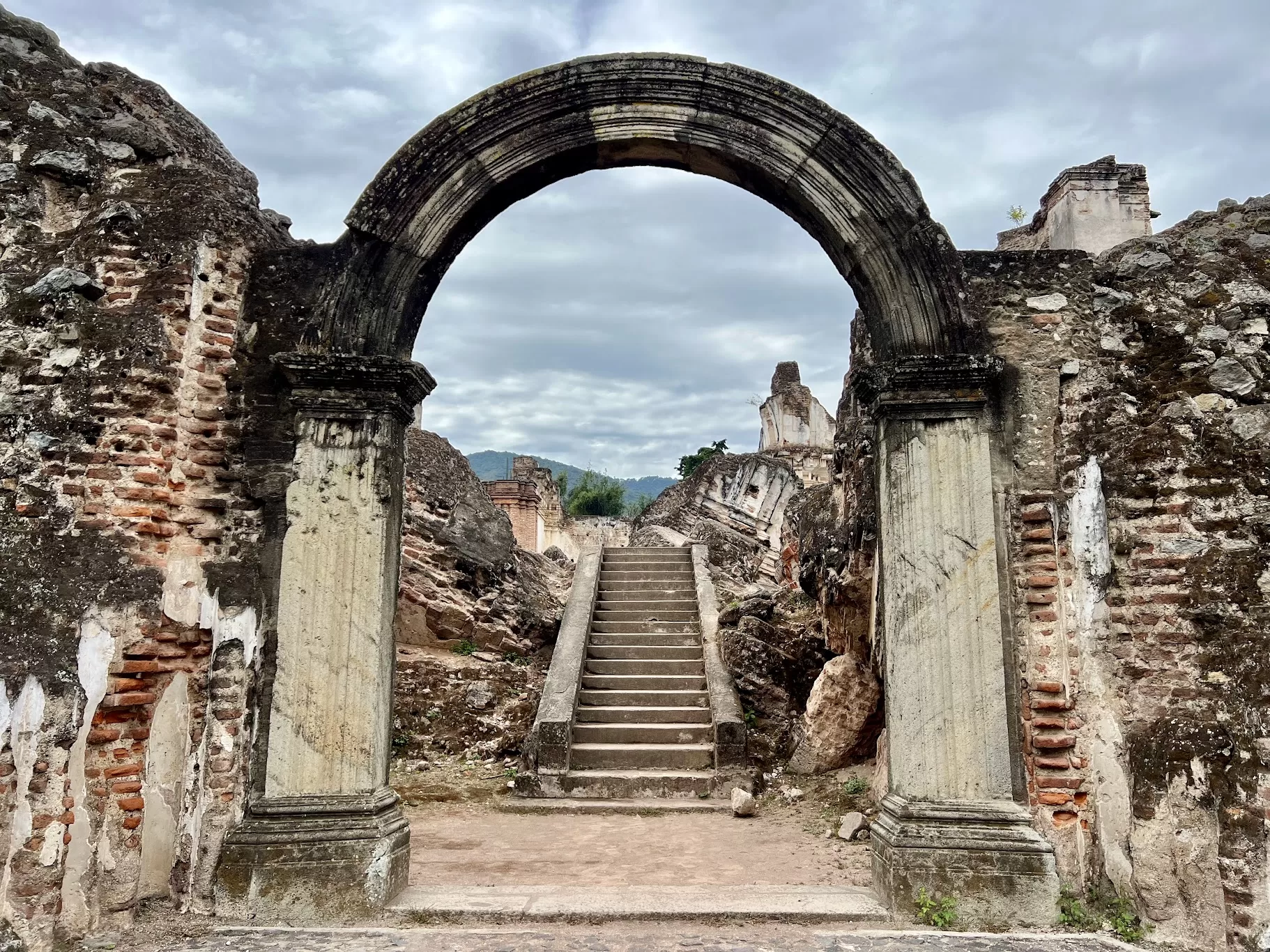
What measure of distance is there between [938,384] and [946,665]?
4.73ft

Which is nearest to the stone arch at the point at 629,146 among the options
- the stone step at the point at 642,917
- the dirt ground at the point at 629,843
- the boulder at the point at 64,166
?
the boulder at the point at 64,166

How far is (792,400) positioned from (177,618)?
25.3 metres

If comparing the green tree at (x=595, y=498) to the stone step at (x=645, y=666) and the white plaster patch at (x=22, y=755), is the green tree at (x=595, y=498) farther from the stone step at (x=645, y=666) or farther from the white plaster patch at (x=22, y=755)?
the white plaster patch at (x=22, y=755)

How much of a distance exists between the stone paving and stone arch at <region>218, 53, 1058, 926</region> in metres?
0.17

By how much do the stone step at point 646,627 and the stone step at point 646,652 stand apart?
672 mm

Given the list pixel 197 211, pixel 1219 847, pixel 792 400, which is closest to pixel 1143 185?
pixel 1219 847

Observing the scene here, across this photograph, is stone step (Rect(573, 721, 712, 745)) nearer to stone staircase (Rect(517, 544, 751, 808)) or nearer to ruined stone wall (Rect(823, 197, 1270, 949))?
stone staircase (Rect(517, 544, 751, 808))

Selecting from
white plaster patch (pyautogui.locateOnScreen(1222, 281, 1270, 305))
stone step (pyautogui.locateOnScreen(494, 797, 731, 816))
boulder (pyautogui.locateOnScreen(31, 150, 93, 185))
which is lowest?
stone step (pyautogui.locateOnScreen(494, 797, 731, 816))

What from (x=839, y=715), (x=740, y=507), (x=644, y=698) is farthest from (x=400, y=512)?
(x=740, y=507)

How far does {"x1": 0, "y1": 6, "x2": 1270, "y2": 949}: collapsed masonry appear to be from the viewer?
3951 millimetres

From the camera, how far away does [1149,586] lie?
13.7 ft

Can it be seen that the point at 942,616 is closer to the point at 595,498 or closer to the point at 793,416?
the point at 793,416

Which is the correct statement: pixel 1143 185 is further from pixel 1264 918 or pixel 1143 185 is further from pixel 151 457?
pixel 151 457

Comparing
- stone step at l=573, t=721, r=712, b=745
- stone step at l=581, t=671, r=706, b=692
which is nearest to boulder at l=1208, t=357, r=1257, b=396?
stone step at l=573, t=721, r=712, b=745
